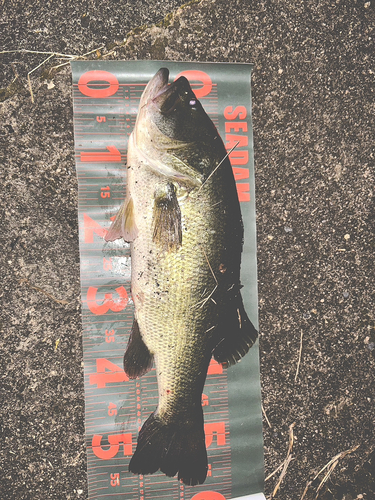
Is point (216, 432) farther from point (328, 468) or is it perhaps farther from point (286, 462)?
point (328, 468)

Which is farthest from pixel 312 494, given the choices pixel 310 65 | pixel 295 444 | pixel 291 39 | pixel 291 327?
pixel 291 39

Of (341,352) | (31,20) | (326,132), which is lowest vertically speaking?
(341,352)

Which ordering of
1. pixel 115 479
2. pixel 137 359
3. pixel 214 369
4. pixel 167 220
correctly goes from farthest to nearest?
pixel 214 369 < pixel 115 479 < pixel 137 359 < pixel 167 220

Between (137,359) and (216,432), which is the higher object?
(137,359)

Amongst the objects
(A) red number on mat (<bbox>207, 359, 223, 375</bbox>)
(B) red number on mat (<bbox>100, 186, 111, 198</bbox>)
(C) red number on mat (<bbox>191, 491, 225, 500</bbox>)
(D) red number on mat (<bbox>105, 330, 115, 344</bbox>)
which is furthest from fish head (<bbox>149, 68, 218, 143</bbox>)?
(C) red number on mat (<bbox>191, 491, 225, 500</bbox>)

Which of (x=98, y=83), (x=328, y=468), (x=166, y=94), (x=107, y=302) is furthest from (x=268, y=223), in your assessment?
(x=328, y=468)

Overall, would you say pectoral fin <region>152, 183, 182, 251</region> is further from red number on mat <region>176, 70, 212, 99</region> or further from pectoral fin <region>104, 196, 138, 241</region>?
red number on mat <region>176, 70, 212, 99</region>

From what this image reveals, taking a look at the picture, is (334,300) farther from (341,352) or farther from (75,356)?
(75,356)

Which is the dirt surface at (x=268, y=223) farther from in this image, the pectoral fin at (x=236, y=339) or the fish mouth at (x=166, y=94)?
the fish mouth at (x=166, y=94)
